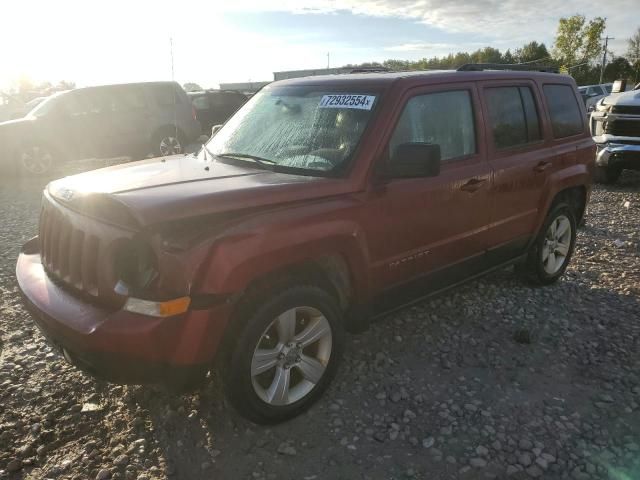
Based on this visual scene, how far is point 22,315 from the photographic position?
171 inches

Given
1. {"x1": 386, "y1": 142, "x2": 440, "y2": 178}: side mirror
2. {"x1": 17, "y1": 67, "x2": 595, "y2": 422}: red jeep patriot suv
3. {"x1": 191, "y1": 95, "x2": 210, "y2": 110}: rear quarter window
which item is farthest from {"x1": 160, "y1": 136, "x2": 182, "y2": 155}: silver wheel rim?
{"x1": 386, "y1": 142, "x2": 440, "y2": 178}: side mirror

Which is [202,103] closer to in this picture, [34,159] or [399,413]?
[34,159]

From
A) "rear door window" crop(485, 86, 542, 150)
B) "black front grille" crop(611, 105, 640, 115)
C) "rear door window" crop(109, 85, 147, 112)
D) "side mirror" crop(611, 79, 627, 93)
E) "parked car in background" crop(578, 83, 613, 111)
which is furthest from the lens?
"parked car in background" crop(578, 83, 613, 111)

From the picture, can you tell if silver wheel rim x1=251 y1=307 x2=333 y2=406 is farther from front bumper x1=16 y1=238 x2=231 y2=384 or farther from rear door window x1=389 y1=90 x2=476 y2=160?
rear door window x1=389 y1=90 x2=476 y2=160

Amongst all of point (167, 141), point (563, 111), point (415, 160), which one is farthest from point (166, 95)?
point (415, 160)

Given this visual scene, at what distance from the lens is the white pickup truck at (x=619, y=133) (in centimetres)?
890

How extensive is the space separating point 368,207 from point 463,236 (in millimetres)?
1026

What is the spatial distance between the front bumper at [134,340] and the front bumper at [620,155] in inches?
341

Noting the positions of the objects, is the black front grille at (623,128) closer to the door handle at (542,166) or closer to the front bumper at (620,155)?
the front bumper at (620,155)

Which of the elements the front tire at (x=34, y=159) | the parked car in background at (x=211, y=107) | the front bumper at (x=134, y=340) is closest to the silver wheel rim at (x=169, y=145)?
the front tire at (x=34, y=159)

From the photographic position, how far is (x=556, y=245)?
16.4 ft

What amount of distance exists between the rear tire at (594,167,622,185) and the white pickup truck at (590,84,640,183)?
2cm

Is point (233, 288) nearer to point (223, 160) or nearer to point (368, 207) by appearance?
point (368, 207)

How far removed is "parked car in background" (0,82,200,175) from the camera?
10.6 meters
